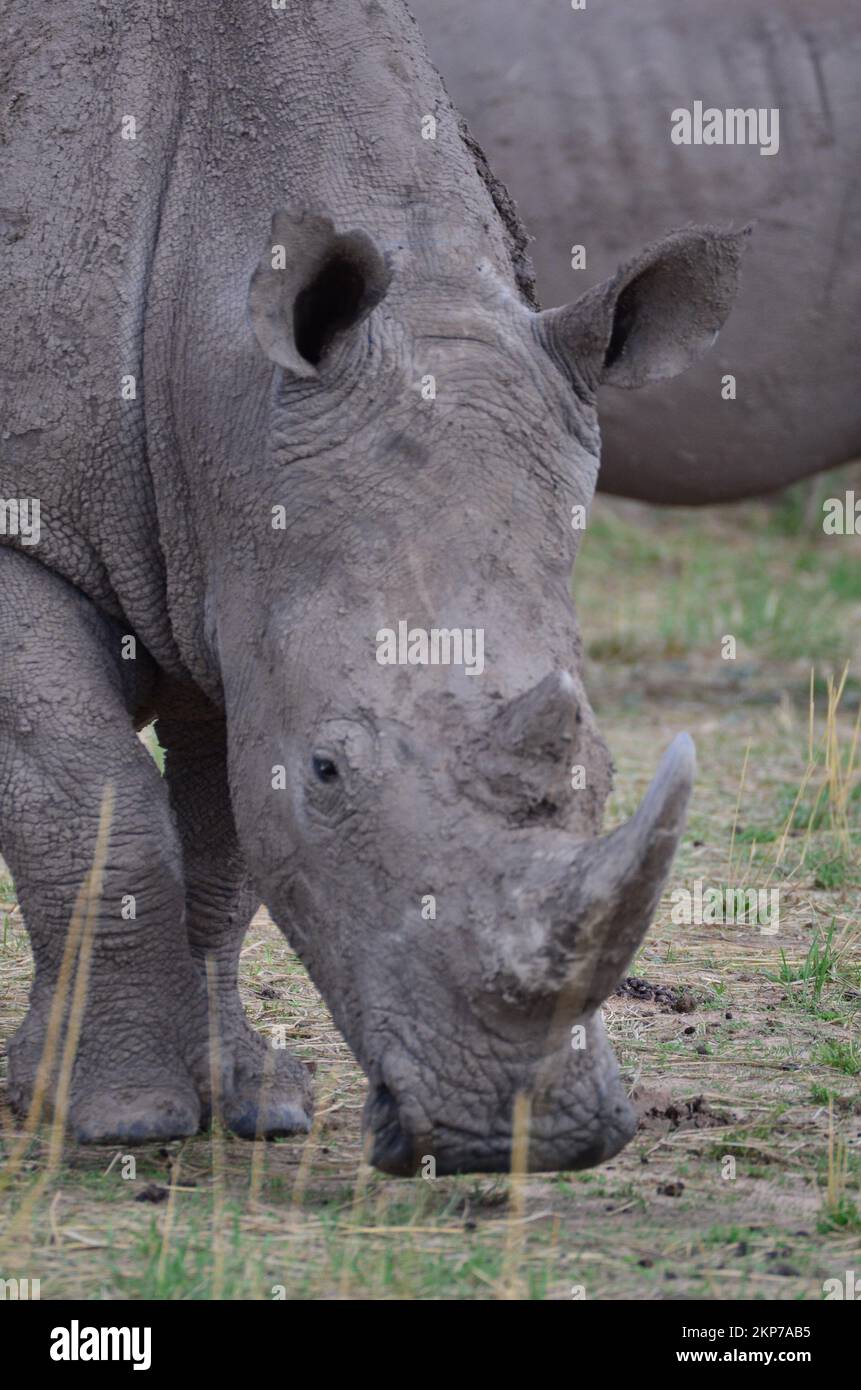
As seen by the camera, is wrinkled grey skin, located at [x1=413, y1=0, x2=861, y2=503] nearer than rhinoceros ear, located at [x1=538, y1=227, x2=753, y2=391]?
No

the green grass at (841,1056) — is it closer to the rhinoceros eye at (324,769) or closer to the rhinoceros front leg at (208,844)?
the rhinoceros front leg at (208,844)

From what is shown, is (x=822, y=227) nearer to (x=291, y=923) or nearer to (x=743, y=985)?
(x=743, y=985)

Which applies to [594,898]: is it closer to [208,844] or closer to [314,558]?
[314,558]

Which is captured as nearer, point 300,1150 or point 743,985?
point 300,1150

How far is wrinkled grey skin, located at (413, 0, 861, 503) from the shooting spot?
9008 millimetres

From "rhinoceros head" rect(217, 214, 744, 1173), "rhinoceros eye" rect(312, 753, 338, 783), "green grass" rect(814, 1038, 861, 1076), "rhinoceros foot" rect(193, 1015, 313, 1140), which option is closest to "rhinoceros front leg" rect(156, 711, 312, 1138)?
"rhinoceros foot" rect(193, 1015, 313, 1140)

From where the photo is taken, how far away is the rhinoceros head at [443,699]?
403cm

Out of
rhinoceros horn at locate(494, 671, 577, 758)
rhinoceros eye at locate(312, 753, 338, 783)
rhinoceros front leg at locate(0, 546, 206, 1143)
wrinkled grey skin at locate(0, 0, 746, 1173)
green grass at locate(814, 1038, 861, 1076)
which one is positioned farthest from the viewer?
green grass at locate(814, 1038, 861, 1076)

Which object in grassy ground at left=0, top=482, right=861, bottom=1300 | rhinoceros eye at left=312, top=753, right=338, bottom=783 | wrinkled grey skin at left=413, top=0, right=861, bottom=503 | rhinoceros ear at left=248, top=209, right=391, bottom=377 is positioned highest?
wrinkled grey skin at left=413, top=0, right=861, bottom=503

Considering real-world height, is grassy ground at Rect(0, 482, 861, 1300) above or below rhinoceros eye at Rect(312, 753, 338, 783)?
below

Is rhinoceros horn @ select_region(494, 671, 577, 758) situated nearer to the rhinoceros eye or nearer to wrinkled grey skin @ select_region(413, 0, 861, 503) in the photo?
the rhinoceros eye

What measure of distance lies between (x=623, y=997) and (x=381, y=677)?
88.9 inches

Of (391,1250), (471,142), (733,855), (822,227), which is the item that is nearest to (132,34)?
(471,142)

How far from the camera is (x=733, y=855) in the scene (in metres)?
7.69
